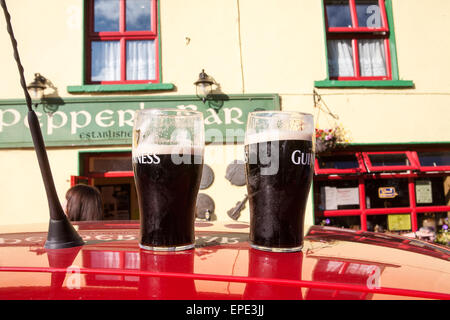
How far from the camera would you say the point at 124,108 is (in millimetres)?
4395

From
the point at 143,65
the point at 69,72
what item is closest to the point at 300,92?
the point at 143,65

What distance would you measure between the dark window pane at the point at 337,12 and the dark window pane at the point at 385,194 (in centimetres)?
251

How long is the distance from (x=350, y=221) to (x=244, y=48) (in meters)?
3.02

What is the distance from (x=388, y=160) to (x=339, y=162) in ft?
2.45

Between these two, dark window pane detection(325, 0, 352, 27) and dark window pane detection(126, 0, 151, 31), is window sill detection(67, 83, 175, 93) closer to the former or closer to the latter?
dark window pane detection(126, 0, 151, 31)

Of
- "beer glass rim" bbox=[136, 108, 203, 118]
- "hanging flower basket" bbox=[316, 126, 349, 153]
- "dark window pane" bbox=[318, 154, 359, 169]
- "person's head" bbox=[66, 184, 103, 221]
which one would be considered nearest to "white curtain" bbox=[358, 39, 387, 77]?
"hanging flower basket" bbox=[316, 126, 349, 153]

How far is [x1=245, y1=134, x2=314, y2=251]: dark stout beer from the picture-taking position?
0.74 meters

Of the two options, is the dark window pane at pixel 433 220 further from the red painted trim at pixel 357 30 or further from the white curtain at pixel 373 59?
the red painted trim at pixel 357 30

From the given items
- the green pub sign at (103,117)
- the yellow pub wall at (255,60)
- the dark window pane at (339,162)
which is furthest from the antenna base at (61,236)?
the dark window pane at (339,162)

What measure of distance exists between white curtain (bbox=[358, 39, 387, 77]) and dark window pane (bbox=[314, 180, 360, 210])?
1.76 m

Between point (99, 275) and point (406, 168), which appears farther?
point (406, 168)
